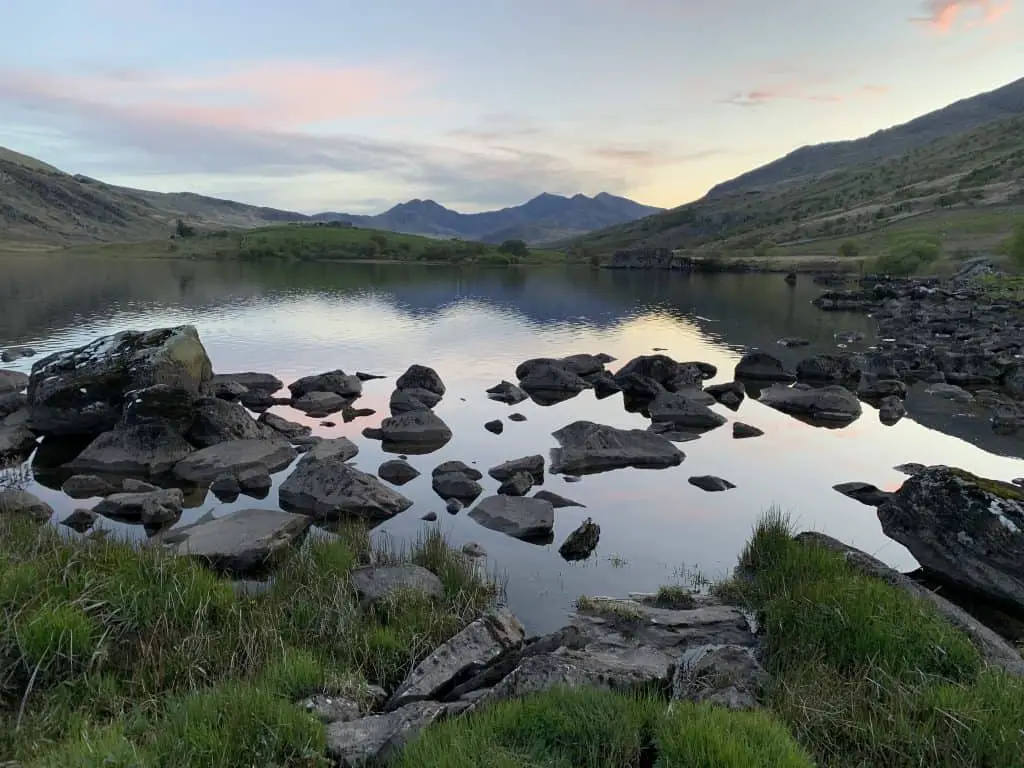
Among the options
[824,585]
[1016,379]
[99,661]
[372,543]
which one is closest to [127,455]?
[372,543]

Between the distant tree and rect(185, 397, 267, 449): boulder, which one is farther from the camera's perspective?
the distant tree

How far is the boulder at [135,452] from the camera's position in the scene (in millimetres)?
22203

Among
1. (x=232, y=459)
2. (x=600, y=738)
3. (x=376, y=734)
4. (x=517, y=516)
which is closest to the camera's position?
(x=600, y=738)

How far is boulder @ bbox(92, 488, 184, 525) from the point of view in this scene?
18.1 meters

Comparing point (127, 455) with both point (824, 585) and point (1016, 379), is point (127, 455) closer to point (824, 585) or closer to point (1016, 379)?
point (824, 585)

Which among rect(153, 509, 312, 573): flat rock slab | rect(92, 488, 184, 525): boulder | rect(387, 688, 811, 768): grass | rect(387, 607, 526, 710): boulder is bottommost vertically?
rect(92, 488, 184, 525): boulder

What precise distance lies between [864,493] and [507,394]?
704 inches

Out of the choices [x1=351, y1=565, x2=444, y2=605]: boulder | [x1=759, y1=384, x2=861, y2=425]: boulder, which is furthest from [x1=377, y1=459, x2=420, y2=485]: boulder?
[x1=759, y1=384, x2=861, y2=425]: boulder

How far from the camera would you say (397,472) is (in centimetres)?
2252

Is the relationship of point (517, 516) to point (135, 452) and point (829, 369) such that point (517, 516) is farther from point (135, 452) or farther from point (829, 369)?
point (829, 369)

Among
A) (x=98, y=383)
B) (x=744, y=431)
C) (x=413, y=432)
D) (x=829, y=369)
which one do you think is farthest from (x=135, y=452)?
(x=829, y=369)

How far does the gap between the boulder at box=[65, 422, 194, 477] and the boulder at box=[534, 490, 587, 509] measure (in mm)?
11682

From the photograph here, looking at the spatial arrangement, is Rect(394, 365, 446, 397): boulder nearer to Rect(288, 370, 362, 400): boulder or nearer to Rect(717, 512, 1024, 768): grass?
Rect(288, 370, 362, 400): boulder

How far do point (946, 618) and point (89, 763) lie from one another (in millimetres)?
11337
